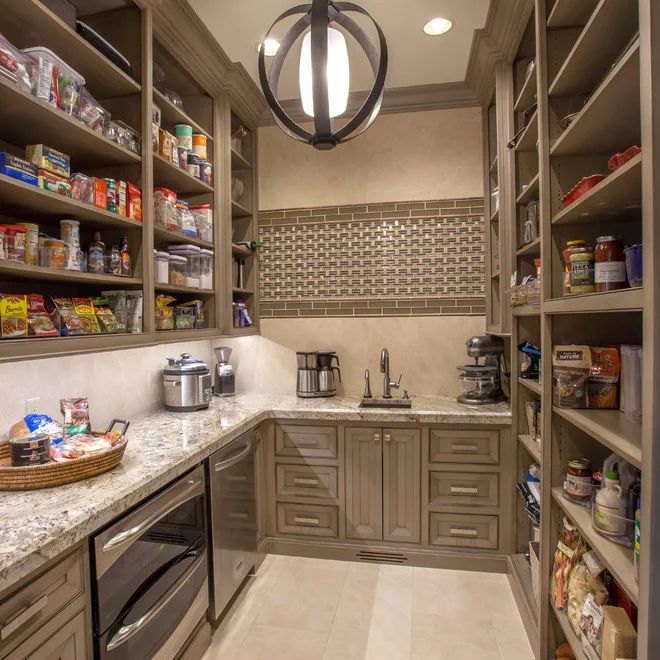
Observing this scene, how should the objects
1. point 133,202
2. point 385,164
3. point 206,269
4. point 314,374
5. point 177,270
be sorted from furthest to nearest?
point 385,164
point 314,374
point 206,269
point 177,270
point 133,202

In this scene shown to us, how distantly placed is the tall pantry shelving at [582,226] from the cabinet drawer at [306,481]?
105cm

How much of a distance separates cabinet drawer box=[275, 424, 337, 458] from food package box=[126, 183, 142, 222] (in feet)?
4.63

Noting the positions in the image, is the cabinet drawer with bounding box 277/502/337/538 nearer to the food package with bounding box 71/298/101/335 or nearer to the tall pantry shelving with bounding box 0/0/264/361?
the tall pantry shelving with bounding box 0/0/264/361

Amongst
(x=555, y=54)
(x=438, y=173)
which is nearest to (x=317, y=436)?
(x=438, y=173)

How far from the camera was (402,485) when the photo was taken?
8.39 feet

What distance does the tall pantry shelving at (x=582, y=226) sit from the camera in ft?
2.93

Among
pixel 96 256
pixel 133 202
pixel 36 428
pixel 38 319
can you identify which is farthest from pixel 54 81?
pixel 36 428

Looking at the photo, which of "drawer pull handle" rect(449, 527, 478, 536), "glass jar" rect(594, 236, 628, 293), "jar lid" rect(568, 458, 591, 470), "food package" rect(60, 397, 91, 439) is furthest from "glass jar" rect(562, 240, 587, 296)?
"food package" rect(60, 397, 91, 439)

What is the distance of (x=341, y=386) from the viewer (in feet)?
10.4

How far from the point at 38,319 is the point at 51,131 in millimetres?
679

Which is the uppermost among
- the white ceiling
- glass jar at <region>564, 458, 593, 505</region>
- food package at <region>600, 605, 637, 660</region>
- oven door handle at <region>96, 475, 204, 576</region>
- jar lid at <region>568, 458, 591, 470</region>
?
the white ceiling

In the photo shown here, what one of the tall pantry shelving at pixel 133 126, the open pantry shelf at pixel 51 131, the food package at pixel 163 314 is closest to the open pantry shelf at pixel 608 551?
the tall pantry shelving at pixel 133 126

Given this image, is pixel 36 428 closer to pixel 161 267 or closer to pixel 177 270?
pixel 161 267

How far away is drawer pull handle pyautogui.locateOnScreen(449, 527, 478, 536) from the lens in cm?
251
